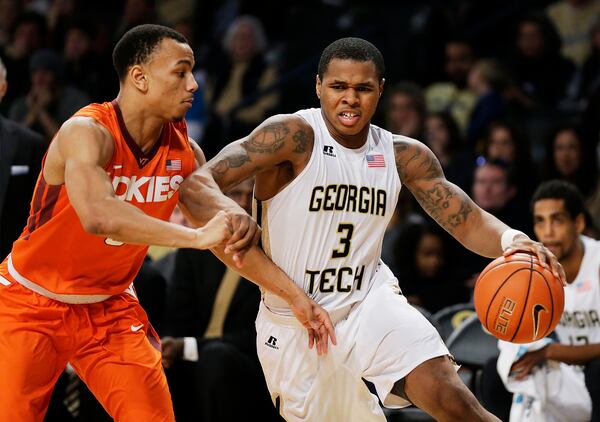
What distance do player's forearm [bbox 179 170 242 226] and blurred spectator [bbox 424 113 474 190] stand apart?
15.6 feet

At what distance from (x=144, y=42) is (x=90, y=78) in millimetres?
6591

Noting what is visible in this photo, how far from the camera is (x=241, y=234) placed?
455 cm

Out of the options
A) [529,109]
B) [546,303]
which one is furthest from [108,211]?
[529,109]

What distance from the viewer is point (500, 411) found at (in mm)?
6680

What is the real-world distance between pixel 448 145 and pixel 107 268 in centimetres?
536

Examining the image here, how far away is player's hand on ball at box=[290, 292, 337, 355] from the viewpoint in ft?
16.5

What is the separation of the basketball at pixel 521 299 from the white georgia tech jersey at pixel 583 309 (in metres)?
1.64

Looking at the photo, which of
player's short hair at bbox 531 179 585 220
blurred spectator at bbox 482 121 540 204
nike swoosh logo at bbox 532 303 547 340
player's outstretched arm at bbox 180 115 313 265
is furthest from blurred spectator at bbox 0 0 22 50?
nike swoosh logo at bbox 532 303 547 340

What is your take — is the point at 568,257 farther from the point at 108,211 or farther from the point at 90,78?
the point at 90,78

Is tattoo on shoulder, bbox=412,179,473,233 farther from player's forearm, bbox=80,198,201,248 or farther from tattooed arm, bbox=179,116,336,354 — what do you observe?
player's forearm, bbox=80,198,201,248

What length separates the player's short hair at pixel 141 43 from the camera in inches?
193

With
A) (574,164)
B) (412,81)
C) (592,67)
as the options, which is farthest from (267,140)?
(412,81)

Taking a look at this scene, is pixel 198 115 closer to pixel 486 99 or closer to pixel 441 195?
pixel 486 99

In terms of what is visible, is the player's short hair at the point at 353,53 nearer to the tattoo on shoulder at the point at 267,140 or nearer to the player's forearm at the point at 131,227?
the tattoo on shoulder at the point at 267,140
